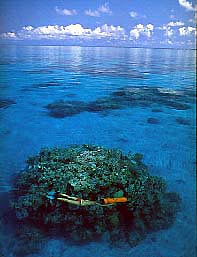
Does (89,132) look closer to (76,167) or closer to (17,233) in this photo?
(76,167)

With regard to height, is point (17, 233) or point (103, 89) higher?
point (103, 89)

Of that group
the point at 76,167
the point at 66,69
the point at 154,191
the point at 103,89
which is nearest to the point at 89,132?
the point at 76,167

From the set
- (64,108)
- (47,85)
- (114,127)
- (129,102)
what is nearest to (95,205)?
(114,127)

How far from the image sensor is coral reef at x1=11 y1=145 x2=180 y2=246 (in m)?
3.30

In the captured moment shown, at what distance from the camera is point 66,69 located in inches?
590

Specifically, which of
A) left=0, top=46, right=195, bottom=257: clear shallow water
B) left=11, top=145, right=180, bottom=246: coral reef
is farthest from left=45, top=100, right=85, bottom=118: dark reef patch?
left=11, top=145, right=180, bottom=246: coral reef

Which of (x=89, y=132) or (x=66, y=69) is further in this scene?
(x=66, y=69)

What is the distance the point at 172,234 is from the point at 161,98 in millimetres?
7128

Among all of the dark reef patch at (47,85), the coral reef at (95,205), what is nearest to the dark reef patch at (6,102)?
the dark reef patch at (47,85)

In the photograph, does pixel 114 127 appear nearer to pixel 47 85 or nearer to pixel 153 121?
pixel 153 121

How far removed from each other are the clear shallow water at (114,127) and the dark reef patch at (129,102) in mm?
140

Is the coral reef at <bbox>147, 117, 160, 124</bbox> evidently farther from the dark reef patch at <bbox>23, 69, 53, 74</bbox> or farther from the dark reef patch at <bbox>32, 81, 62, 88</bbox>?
the dark reef patch at <bbox>23, 69, 53, 74</bbox>

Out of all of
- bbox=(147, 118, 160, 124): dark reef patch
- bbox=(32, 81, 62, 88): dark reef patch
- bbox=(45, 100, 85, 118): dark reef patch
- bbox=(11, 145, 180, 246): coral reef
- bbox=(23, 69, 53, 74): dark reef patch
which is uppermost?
bbox=(23, 69, 53, 74): dark reef patch

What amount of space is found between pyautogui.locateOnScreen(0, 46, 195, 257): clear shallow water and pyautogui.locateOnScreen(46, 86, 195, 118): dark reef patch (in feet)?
0.46
